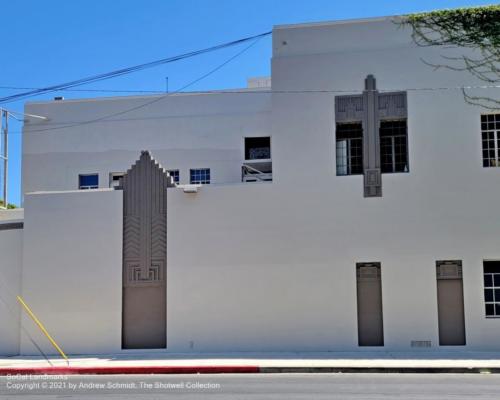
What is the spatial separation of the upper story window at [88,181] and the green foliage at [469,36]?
13.9 m

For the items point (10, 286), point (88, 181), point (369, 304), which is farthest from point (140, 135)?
point (369, 304)

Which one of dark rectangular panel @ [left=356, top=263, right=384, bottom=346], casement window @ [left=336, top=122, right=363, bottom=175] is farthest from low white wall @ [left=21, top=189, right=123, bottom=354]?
dark rectangular panel @ [left=356, top=263, right=384, bottom=346]

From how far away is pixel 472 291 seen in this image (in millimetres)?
18453

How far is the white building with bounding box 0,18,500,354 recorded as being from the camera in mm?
18688

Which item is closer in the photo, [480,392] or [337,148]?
[480,392]

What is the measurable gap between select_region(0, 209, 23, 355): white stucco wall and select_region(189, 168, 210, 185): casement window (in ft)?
24.4

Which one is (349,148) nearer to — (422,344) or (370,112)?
(370,112)

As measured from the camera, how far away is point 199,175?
26062mm

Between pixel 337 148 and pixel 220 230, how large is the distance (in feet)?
14.2

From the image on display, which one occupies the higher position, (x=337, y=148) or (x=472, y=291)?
(x=337, y=148)

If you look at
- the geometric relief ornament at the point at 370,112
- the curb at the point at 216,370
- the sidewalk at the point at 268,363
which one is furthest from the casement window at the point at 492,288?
the geometric relief ornament at the point at 370,112

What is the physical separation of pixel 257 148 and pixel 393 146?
7.52 m

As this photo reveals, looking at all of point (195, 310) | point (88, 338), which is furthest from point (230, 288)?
point (88, 338)

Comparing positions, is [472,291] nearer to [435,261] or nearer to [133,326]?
[435,261]
